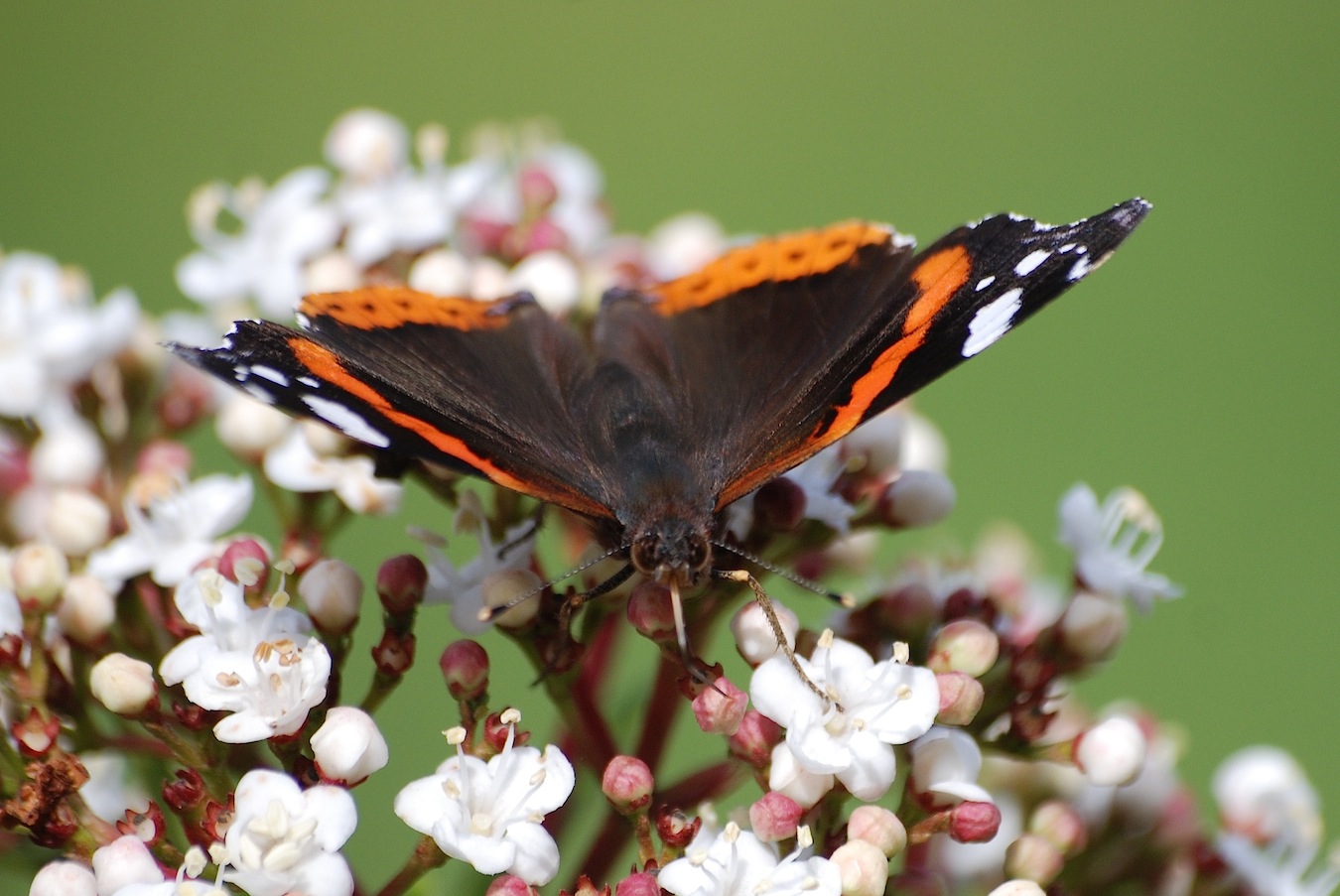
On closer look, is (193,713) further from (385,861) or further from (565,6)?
(565,6)

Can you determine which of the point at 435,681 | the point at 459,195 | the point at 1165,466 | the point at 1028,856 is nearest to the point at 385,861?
the point at 435,681

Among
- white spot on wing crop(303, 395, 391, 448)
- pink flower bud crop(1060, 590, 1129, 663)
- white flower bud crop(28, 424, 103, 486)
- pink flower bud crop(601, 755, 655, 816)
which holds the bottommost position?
pink flower bud crop(601, 755, 655, 816)

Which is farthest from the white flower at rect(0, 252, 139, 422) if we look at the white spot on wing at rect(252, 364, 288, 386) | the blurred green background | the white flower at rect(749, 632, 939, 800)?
the blurred green background

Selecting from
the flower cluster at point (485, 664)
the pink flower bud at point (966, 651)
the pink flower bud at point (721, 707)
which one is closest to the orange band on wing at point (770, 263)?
the flower cluster at point (485, 664)

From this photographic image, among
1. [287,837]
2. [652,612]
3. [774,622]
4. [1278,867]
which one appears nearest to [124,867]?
[287,837]

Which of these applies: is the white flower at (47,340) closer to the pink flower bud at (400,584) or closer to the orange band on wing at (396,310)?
the orange band on wing at (396,310)

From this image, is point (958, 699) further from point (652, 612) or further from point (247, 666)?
point (247, 666)

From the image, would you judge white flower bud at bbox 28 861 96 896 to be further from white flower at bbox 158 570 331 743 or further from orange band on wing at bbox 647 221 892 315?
orange band on wing at bbox 647 221 892 315
